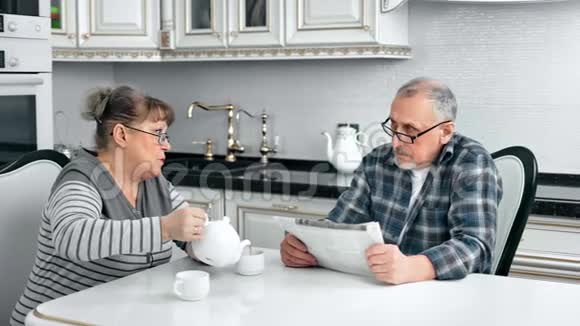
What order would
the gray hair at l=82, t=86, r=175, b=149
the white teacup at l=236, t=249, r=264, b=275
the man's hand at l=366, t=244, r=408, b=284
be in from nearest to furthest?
1. the man's hand at l=366, t=244, r=408, b=284
2. the white teacup at l=236, t=249, r=264, b=275
3. the gray hair at l=82, t=86, r=175, b=149

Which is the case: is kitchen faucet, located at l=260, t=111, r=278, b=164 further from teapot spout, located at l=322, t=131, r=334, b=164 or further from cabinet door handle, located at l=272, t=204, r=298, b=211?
cabinet door handle, located at l=272, t=204, r=298, b=211

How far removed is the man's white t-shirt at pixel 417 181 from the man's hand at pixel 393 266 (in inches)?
17.1

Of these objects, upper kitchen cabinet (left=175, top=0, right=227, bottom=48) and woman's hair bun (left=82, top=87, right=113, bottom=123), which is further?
upper kitchen cabinet (left=175, top=0, right=227, bottom=48)

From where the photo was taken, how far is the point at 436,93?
2.26m

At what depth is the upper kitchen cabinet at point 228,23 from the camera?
3.55 m

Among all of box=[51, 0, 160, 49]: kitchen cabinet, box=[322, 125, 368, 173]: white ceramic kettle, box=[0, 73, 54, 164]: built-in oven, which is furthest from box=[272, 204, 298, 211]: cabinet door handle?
box=[51, 0, 160, 49]: kitchen cabinet

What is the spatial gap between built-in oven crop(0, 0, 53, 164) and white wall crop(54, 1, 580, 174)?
2.97ft

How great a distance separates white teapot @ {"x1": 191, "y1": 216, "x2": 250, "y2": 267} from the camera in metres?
1.93

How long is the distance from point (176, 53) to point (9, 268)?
5.91 ft

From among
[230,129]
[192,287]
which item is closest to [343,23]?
[230,129]

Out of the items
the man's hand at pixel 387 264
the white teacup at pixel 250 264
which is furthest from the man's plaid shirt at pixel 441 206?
the white teacup at pixel 250 264

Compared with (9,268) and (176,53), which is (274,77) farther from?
(9,268)

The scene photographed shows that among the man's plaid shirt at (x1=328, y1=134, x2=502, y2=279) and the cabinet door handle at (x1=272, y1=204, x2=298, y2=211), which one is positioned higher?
the man's plaid shirt at (x1=328, y1=134, x2=502, y2=279)

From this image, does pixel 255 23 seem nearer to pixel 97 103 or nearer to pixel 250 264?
pixel 97 103
